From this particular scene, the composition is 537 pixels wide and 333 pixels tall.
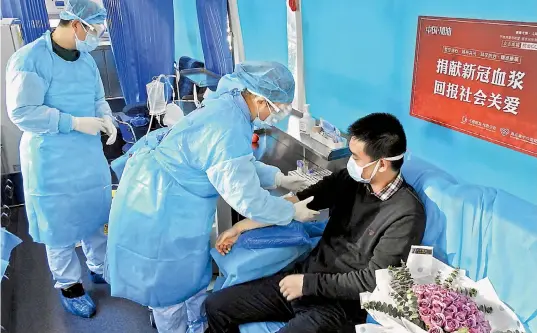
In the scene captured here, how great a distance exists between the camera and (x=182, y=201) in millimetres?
1703

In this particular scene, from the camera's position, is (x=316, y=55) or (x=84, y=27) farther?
(x=316, y=55)

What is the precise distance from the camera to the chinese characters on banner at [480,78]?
4.73 feet

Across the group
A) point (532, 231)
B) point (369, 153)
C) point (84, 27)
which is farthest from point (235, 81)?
point (532, 231)

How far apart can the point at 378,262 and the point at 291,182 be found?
639 mm

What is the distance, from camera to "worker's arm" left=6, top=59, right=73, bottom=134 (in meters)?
1.97

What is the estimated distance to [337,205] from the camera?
1.81 m

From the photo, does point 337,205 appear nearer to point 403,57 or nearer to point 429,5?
point 403,57

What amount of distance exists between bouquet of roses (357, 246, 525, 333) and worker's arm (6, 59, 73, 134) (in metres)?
1.62

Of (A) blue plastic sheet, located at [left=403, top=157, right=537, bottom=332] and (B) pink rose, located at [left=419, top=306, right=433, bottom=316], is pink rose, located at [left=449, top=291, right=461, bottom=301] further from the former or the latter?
(A) blue plastic sheet, located at [left=403, top=157, right=537, bottom=332]

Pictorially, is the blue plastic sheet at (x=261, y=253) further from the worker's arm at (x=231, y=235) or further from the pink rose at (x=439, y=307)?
the pink rose at (x=439, y=307)

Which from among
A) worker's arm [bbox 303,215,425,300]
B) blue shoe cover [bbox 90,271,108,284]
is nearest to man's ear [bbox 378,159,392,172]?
worker's arm [bbox 303,215,425,300]

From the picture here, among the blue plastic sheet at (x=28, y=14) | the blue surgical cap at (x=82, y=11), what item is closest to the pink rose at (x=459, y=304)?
the blue surgical cap at (x=82, y=11)

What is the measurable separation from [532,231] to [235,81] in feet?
3.74

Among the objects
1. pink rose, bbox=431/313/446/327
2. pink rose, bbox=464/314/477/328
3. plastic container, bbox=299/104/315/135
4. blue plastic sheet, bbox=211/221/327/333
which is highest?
plastic container, bbox=299/104/315/135
